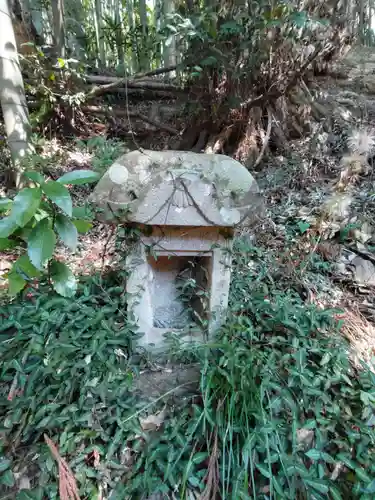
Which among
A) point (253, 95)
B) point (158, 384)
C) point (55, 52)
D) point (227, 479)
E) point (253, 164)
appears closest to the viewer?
point (227, 479)

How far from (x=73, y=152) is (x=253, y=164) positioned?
2.38m

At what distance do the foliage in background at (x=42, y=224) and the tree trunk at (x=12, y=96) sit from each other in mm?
2147

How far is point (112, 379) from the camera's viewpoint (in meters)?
1.43

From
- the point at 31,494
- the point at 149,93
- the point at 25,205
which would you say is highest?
the point at 149,93

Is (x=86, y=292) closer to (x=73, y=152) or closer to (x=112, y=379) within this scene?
(x=112, y=379)

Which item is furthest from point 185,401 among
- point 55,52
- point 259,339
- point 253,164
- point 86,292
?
point 55,52

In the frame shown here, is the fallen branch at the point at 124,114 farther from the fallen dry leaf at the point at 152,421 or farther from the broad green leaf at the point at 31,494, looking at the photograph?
the broad green leaf at the point at 31,494

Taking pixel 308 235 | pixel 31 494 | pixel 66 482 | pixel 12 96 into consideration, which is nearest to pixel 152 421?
pixel 66 482

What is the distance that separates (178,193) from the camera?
1429mm

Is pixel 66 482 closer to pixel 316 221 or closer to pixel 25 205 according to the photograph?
pixel 25 205

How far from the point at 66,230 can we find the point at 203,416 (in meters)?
0.98

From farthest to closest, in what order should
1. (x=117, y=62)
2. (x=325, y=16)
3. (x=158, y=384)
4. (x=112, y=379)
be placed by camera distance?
(x=117, y=62) → (x=325, y=16) → (x=158, y=384) → (x=112, y=379)

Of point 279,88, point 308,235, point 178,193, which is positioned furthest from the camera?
point 279,88

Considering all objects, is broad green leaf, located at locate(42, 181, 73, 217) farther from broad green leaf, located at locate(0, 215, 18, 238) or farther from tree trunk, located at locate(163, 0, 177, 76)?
tree trunk, located at locate(163, 0, 177, 76)
